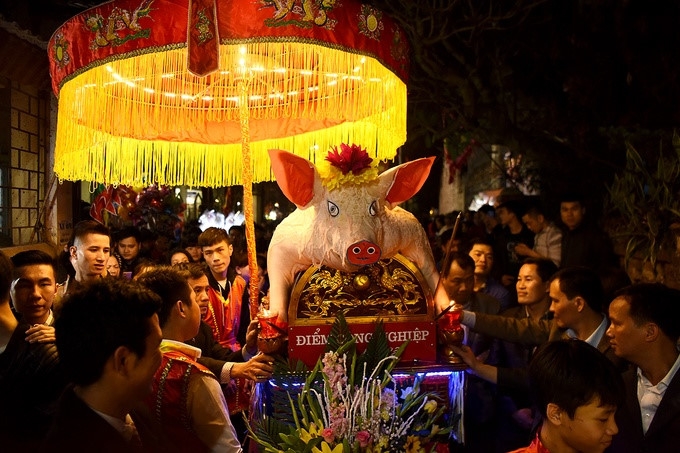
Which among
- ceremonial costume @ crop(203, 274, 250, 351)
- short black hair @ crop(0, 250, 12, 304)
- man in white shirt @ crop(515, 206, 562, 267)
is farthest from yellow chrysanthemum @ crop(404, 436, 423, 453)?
man in white shirt @ crop(515, 206, 562, 267)

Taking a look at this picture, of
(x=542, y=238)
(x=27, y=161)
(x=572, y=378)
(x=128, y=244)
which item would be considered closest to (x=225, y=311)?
(x=128, y=244)

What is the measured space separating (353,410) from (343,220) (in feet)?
2.90

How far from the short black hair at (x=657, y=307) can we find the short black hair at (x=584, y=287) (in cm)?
49

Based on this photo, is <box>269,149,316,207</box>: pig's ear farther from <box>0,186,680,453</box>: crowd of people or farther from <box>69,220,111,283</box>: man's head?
<box>69,220,111,283</box>: man's head

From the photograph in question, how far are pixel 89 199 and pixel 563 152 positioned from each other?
6340 millimetres

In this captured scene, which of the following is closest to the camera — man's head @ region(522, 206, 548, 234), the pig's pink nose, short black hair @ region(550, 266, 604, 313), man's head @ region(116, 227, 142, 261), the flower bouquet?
the flower bouquet

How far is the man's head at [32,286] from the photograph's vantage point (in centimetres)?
331

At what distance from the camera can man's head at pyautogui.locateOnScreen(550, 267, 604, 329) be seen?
330cm

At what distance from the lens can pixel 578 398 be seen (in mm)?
2113

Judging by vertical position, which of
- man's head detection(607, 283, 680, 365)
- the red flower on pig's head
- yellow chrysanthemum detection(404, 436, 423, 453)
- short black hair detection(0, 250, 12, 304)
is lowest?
yellow chrysanthemum detection(404, 436, 423, 453)

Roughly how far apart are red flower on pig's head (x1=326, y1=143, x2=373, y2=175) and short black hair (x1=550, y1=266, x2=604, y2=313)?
46.5 inches

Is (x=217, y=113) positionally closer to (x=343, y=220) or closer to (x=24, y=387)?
(x=343, y=220)

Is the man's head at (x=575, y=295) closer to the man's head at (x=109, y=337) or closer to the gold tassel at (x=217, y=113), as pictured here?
the gold tassel at (x=217, y=113)

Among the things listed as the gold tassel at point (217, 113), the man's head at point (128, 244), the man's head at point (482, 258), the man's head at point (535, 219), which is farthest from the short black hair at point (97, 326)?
the man's head at point (535, 219)
